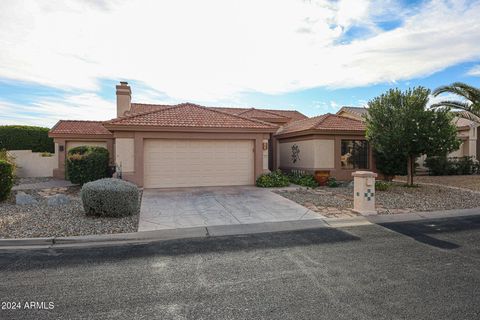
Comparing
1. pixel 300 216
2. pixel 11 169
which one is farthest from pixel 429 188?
pixel 11 169

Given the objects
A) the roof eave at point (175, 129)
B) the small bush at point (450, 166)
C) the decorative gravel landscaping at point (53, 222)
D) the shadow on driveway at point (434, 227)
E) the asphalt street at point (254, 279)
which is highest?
the roof eave at point (175, 129)

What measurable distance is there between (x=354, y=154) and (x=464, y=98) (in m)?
6.38

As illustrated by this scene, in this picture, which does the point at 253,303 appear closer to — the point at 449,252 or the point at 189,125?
the point at 449,252

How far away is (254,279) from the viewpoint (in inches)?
180

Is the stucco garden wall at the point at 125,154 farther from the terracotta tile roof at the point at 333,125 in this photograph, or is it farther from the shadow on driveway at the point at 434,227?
the shadow on driveway at the point at 434,227

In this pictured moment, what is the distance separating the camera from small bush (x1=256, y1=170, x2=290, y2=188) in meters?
14.2

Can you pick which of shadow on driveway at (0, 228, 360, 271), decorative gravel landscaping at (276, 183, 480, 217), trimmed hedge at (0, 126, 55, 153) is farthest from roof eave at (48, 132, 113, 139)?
shadow on driveway at (0, 228, 360, 271)

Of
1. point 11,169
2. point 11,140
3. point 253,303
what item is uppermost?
point 11,140

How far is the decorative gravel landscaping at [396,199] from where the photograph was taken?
9.65 metres

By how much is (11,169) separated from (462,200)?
52.9ft

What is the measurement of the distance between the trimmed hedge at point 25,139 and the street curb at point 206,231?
1982 centimetres

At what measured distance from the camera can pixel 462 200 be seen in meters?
11.3

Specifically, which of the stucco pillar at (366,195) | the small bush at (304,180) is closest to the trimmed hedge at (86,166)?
the small bush at (304,180)

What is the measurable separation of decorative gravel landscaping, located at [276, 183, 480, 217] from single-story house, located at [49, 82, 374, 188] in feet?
8.90
